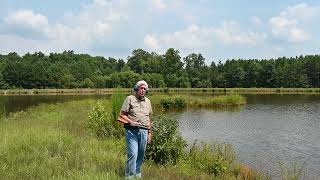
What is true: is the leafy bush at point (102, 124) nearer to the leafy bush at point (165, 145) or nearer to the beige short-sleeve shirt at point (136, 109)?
the leafy bush at point (165, 145)

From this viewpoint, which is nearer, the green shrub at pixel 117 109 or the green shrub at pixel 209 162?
the green shrub at pixel 209 162

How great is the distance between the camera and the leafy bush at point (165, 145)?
14023 mm

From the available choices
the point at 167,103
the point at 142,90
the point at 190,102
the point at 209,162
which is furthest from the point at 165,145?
the point at 190,102

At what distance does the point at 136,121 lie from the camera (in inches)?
383

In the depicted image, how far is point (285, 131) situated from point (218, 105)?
2651 cm

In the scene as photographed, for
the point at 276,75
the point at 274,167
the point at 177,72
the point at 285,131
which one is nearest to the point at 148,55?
the point at 177,72

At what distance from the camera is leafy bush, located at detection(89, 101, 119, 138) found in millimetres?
18438

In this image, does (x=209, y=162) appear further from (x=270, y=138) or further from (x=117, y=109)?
(x=270, y=138)

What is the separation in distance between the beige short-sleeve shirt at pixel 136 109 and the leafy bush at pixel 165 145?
13.7 ft

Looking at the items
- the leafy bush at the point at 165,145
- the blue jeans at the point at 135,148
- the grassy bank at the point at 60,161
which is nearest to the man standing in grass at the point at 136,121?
the blue jeans at the point at 135,148

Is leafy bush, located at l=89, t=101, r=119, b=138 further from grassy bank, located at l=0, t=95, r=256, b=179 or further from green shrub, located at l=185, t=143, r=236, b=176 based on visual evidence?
grassy bank, located at l=0, t=95, r=256, b=179

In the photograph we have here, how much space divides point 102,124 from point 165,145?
5.60 m

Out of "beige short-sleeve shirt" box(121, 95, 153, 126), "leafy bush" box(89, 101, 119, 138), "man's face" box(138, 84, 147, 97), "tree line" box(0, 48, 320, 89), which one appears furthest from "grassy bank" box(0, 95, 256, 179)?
"tree line" box(0, 48, 320, 89)

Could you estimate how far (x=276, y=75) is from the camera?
416 feet
